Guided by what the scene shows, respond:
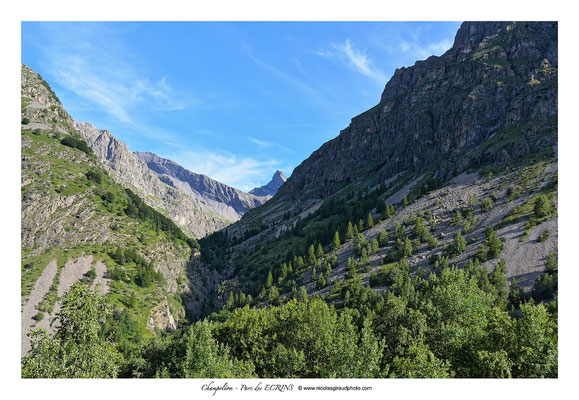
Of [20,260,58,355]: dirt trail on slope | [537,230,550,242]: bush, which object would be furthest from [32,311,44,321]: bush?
[537,230,550,242]: bush

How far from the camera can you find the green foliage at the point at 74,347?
61.5ft

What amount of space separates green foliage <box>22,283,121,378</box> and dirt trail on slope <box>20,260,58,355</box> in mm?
69587

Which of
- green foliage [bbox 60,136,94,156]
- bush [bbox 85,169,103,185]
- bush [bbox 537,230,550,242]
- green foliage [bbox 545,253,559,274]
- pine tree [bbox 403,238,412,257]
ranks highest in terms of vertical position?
green foliage [bbox 60,136,94,156]

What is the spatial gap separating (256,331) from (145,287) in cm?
8952

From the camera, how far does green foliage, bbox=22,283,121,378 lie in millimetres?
18750

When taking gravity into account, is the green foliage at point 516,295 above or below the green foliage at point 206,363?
below

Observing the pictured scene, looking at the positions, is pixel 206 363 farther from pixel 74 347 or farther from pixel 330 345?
pixel 330 345

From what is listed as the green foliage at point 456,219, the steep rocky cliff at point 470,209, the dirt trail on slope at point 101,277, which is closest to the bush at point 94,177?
the dirt trail on slope at point 101,277

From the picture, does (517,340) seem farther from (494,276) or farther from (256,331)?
(494,276)

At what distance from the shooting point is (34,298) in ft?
275

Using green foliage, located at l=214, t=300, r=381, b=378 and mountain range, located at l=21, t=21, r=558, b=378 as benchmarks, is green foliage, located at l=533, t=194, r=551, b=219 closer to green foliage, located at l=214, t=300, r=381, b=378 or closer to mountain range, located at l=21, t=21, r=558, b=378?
mountain range, located at l=21, t=21, r=558, b=378

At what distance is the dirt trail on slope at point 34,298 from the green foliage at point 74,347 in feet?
228

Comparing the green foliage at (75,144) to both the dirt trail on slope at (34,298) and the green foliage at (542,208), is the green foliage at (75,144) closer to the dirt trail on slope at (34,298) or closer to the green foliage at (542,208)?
the dirt trail on slope at (34,298)
